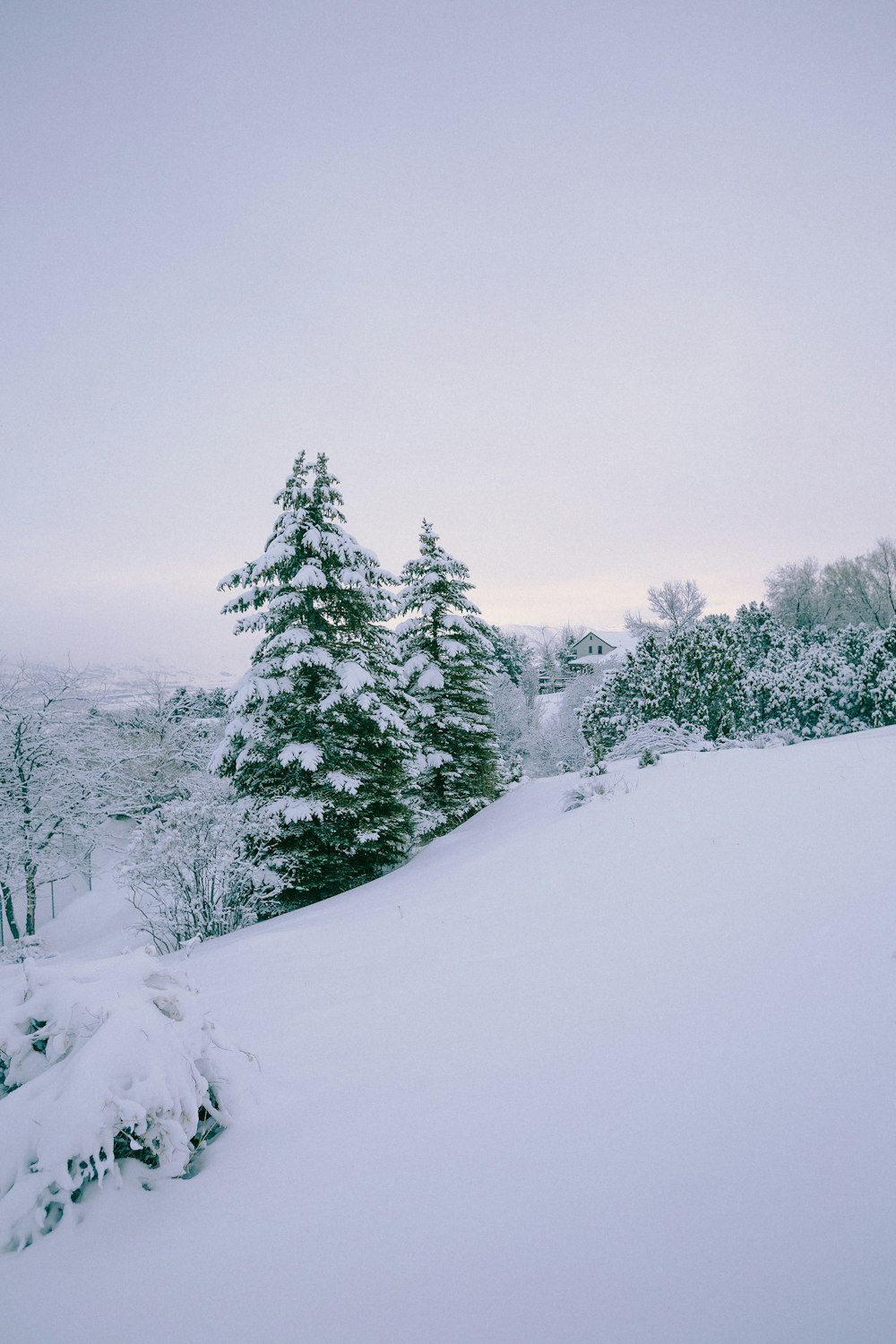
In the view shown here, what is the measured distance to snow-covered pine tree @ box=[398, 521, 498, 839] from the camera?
14344 mm

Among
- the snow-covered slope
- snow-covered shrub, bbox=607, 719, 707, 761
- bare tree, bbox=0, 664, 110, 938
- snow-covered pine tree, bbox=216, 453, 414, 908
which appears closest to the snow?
snow-covered pine tree, bbox=216, 453, 414, 908

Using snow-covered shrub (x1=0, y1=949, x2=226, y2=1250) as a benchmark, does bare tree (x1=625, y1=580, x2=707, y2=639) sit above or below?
above

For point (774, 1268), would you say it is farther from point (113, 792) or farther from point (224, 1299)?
point (113, 792)

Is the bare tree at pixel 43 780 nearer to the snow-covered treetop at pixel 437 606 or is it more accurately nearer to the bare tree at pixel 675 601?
the snow-covered treetop at pixel 437 606

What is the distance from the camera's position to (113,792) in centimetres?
1673

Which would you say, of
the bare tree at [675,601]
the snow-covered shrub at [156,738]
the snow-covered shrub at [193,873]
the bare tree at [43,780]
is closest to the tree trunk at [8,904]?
the bare tree at [43,780]

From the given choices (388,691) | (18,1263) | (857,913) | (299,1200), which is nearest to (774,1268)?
(299,1200)

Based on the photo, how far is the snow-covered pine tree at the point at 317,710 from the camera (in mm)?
9727

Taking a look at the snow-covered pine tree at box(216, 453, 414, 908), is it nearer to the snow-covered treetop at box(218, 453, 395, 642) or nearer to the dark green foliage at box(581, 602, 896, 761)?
the snow-covered treetop at box(218, 453, 395, 642)

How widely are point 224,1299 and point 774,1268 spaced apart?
4.43ft

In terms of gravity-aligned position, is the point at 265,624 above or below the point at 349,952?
above

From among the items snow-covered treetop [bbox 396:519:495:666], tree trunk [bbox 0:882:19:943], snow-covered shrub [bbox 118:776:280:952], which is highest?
snow-covered treetop [bbox 396:519:495:666]

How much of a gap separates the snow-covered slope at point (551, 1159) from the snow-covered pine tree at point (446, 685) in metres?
10.7

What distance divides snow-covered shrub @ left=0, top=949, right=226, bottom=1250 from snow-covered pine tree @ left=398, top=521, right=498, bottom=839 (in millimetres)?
11896
